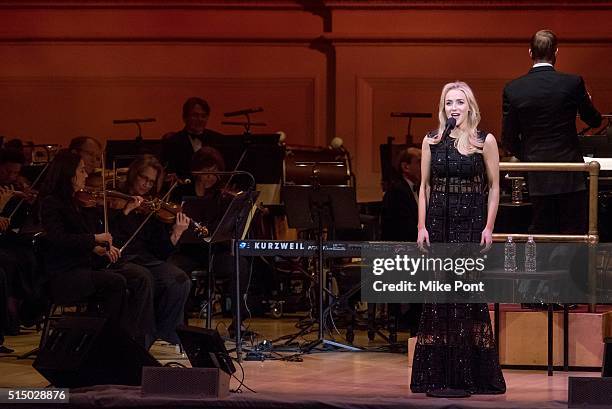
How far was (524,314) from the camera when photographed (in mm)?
6418

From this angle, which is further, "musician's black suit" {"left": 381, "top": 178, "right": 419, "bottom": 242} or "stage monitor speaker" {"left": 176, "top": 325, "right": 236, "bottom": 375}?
"musician's black suit" {"left": 381, "top": 178, "right": 419, "bottom": 242}

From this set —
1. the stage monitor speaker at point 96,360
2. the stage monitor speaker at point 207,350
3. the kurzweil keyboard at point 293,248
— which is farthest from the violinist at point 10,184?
the stage monitor speaker at point 207,350

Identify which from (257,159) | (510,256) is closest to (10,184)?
(257,159)

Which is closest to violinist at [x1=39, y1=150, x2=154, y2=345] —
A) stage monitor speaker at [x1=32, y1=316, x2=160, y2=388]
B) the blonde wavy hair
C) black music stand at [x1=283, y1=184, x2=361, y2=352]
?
black music stand at [x1=283, y1=184, x2=361, y2=352]

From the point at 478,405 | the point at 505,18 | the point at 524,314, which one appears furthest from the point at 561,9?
the point at 478,405

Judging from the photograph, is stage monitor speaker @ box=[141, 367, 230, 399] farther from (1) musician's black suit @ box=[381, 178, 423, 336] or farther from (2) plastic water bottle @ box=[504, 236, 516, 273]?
(1) musician's black suit @ box=[381, 178, 423, 336]

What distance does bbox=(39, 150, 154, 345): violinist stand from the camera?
21.6ft

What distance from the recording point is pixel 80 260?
670cm

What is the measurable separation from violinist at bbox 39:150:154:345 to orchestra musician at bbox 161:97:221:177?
180 cm

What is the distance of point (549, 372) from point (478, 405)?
6.25 ft

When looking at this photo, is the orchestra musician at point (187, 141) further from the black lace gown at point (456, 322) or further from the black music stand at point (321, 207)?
the black lace gown at point (456, 322)

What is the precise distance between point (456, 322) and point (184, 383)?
4.85ft

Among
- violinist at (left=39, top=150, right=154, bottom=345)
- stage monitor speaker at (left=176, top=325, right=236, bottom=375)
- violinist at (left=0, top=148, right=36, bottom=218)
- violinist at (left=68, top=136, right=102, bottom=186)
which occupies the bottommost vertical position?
stage monitor speaker at (left=176, top=325, right=236, bottom=375)

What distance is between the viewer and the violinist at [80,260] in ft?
21.6
